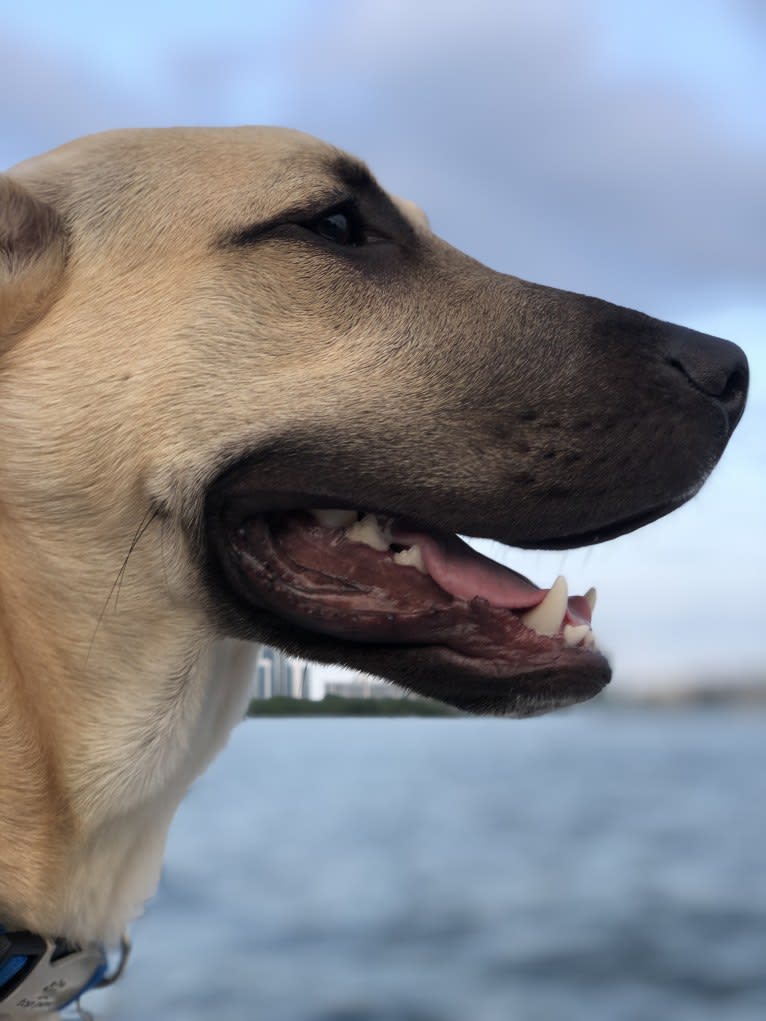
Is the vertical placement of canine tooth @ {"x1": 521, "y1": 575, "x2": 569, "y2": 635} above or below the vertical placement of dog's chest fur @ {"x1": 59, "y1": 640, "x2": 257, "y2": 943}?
above

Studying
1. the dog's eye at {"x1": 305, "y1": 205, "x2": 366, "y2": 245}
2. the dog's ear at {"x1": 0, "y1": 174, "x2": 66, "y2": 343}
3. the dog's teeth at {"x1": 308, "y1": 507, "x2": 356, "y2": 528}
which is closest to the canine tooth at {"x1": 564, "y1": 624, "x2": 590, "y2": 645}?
the dog's teeth at {"x1": 308, "y1": 507, "x2": 356, "y2": 528}

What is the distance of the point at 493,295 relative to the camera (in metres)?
3.22

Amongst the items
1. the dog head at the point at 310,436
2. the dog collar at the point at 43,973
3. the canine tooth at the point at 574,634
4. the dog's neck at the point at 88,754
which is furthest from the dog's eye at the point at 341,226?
the dog collar at the point at 43,973

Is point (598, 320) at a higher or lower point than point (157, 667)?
higher

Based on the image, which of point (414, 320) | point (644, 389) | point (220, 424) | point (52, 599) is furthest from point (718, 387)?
point (52, 599)

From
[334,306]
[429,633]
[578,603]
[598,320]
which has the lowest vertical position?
[429,633]

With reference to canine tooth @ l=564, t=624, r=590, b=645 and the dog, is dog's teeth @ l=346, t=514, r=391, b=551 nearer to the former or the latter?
the dog

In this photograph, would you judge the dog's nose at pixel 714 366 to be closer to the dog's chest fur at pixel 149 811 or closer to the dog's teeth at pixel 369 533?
the dog's teeth at pixel 369 533

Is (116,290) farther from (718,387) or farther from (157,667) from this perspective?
(718,387)

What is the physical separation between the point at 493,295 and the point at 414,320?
28 cm

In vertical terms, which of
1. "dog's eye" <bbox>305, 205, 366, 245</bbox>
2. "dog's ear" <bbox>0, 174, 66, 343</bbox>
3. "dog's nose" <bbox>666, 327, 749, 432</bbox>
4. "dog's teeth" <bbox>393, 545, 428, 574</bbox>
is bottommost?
"dog's teeth" <bbox>393, 545, 428, 574</bbox>

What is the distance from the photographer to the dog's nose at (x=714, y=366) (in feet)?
9.85

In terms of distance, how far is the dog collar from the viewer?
110 inches

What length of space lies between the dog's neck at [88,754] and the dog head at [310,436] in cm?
7
